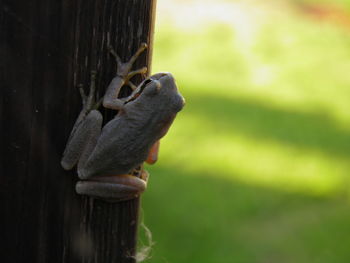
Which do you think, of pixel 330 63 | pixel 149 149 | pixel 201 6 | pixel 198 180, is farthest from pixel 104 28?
pixel 201 6

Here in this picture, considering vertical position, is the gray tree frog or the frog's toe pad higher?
the gray tree frog

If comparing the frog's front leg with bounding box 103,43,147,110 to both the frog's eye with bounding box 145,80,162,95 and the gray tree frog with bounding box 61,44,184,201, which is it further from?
the frog's eye with bounding box 145,80,162,95

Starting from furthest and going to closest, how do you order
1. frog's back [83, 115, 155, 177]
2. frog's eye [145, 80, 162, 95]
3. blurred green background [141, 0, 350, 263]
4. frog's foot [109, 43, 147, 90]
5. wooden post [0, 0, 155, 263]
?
blurred green background [141, 0, 350, 263] < frog's eye [145, 80, 162, 95] < frog's back [83, 115, 155, 177] < frog's foot [109, 43, 147, 90] < wooden post [0, 0, 155, 263]

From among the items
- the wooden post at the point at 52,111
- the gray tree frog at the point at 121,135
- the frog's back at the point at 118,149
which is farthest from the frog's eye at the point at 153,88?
the wooden post at the point at 52,111

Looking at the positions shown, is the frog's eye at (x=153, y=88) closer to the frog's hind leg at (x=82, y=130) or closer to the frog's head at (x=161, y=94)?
the frog's head at (x=161, y=94)

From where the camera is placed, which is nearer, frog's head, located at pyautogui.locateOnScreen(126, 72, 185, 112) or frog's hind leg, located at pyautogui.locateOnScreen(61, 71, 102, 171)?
frog's hind leg, located at pyautogui.locateOnScreen(61, 71, 102, 171)

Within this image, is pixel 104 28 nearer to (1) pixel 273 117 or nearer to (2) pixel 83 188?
(2) pixel 83 188

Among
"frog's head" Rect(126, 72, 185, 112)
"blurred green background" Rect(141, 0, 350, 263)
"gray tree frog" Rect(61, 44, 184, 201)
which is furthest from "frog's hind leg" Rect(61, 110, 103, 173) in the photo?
"blurred green background" Rect(141, 0, 350, 263)
